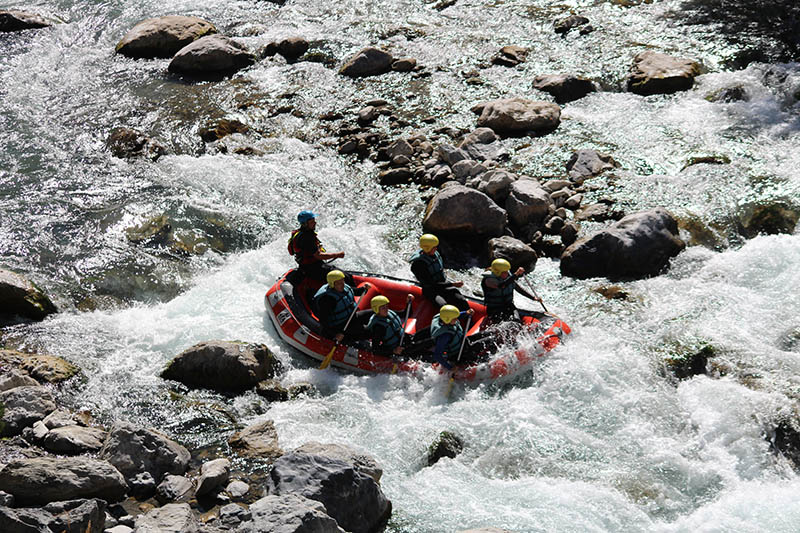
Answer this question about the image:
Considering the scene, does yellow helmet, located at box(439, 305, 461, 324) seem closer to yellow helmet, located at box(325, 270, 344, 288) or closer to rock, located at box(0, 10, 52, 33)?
yellow helmet, located at box(325, 270, 344, 288)

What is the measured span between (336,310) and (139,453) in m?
3.64

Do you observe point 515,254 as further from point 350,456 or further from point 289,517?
point 289,517

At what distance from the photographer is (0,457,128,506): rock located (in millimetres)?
6750

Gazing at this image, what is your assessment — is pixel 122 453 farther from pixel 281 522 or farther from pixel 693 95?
pixel 693 95

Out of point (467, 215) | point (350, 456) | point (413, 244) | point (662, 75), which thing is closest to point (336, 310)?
point (413, 244)

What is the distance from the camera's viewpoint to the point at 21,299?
1128cm

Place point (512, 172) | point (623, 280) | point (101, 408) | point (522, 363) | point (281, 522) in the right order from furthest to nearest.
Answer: point (512, 172) → point (623, 280) → point (522, 363) → point (101, 408) → point (281, 522)

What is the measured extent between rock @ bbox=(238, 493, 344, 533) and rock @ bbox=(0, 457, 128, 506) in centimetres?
157

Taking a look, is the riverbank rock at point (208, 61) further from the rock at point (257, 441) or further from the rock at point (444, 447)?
the rock at point (444, 447)

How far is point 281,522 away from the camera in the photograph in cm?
627

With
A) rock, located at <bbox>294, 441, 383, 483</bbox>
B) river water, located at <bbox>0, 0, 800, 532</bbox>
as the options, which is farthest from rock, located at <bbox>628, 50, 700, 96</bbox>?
rock, located at <bbox>294, 441, 383, 483</bbox>

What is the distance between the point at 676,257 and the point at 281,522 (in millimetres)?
Answer: 7789

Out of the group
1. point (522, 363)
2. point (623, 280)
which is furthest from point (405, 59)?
point (522, 363)

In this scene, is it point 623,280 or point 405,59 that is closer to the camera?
point 623,280
